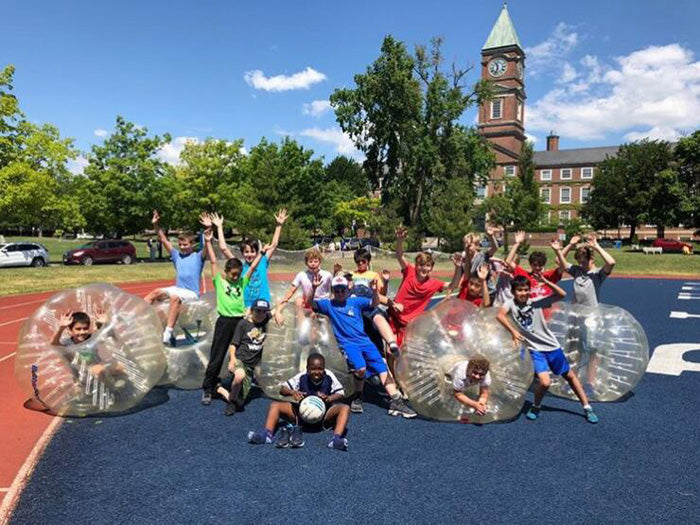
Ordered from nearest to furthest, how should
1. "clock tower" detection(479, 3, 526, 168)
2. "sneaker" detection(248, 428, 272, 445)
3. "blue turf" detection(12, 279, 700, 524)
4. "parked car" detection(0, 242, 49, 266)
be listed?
"blue turf" detection(12, 279, 700, 524)
"sneaker" detection(248, 428, 272, 445)
"parked car" detection(0, 242, 49, 266)
"clock tower" detection(479, 3, 526, 168)

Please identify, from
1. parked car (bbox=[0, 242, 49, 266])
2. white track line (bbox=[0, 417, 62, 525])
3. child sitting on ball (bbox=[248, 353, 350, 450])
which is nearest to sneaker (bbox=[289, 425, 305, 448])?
child sitting on ball (bbox=[248, 353, 350, 450])

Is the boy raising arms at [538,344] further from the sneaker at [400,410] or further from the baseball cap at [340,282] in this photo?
the baseball cap at [340,282]

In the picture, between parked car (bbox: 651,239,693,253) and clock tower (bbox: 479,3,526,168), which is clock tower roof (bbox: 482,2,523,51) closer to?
clock tower (bbox: 479,3,526,168)

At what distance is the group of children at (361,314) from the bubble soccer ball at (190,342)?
0.55 ft

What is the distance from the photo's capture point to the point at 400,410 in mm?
6375

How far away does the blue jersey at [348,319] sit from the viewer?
250 inches

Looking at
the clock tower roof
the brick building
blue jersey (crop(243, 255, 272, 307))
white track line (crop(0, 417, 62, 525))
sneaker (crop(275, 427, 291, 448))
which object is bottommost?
white track line (crop(0, 417, 62, 525))

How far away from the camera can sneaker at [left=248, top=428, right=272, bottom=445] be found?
5508 millimetres

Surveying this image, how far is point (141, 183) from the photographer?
125 ft

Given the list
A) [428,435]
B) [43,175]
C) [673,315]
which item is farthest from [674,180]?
[428,435]

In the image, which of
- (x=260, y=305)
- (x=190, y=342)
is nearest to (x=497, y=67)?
(x=190, y=342)

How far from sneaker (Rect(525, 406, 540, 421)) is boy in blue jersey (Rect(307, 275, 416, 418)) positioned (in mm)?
1378

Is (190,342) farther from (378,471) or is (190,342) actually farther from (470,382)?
(470,382)

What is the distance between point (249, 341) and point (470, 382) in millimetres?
2626
